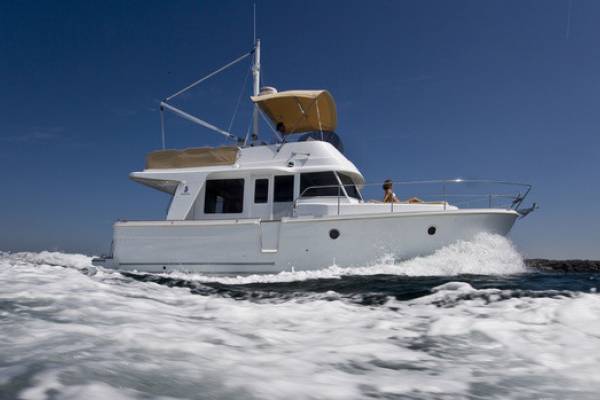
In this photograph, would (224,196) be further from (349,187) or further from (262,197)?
(349,187)

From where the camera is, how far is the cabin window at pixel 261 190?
9672 millimetres

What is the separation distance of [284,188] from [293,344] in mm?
6914

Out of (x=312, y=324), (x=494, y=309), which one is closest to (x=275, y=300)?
(x=312, y=324)

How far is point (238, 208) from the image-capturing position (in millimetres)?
9883

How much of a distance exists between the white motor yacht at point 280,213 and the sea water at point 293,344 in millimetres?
2967

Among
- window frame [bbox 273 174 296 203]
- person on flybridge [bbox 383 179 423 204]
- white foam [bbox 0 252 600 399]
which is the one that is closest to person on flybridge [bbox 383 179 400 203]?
person on flybridge [bbox 383 179 423 204]

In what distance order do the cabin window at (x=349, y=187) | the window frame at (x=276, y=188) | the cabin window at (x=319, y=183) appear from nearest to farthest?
1. the cabin window at (x=319, y=183)
2. the window frame at (x=276, y=188)
3. the cabin window at (x=349, y=187)

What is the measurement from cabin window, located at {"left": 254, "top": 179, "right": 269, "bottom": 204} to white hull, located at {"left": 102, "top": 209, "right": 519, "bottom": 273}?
103 centimetres

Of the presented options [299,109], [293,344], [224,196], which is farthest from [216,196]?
[293,344]

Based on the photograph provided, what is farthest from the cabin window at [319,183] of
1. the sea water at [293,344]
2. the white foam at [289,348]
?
the white foam at [289,348]

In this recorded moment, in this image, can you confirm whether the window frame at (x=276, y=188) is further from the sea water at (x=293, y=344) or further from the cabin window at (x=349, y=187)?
the sea water at (x=293, y=344)

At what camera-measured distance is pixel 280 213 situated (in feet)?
31.2

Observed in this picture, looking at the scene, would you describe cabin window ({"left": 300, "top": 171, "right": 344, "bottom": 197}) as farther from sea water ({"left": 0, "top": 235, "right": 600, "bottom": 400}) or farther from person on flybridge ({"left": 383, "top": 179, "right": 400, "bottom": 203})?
sea water ({"left": 0, "top": 235, "right": 600, "bottom": 400})

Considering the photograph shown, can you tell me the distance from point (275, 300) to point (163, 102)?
8409mm
